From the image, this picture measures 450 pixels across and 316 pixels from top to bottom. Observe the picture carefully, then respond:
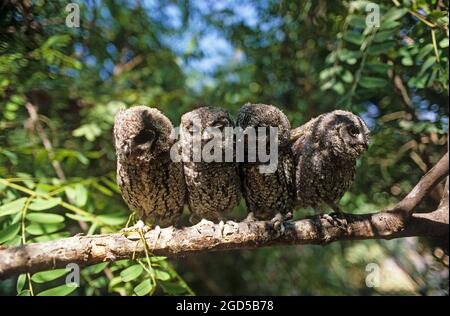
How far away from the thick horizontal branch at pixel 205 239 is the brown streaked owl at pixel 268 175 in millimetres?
117

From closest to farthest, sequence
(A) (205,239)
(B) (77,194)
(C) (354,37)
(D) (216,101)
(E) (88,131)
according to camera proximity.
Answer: (A) (205,239) → (B) (77,194) → (C) (354,37) → (E) (88,131) → (D) (216,101)

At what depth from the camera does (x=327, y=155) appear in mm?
1584

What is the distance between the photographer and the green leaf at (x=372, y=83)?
1.93m

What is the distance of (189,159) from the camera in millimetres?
1560

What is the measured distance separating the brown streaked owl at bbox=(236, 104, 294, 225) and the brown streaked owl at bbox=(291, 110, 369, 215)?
48 mm

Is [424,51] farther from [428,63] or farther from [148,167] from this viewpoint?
[148,167]

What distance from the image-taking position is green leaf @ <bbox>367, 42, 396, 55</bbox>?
192cm

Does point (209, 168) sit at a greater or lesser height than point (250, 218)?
greater

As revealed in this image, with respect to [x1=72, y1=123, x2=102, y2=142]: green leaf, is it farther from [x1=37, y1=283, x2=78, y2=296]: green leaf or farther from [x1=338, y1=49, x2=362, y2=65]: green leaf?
[x1=338, y1=49, x2=362, y2=65]: green leaf

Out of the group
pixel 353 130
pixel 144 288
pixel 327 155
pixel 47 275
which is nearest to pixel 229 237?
pixel 144 288

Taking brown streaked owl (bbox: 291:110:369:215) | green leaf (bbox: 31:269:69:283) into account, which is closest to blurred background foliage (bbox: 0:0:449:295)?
green leaf (bbox: 31:269:69:283)

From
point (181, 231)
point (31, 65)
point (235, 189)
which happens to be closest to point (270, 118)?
point (235, 189)

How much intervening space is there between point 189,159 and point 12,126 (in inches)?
51.0

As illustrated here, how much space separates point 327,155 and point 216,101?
1272 millimetres
